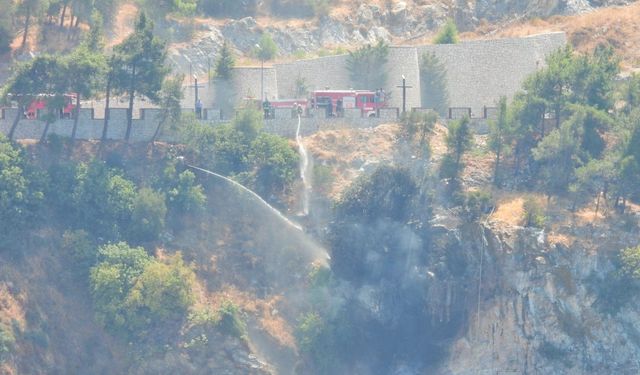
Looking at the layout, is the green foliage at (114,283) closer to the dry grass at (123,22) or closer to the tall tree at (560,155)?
Result: the tall tree at (560,155)

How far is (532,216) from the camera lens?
87.9m

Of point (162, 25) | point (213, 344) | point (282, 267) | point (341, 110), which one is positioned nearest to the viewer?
point (213, 344)

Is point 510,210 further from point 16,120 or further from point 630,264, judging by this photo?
point 16,120

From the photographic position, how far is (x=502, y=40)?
4158 inches

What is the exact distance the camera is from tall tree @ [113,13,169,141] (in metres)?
94.4

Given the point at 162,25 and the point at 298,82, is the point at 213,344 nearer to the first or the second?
the point at 298,82

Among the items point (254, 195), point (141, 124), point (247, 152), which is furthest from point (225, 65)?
point (254, 195)

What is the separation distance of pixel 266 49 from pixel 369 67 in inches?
375

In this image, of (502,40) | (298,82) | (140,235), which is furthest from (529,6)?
(140,235)

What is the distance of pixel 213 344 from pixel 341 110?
1987 cm

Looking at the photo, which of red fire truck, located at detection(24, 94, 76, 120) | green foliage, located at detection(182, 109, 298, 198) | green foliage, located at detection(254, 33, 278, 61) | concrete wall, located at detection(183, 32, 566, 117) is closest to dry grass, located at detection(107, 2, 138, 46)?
green foliage, located at detection(254, 33, 278, 61)

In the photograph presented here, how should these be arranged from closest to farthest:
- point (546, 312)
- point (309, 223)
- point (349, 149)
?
point (546, 312) < point (309, 223) < point (349, 149)

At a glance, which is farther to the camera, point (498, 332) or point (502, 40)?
point (502, 40)

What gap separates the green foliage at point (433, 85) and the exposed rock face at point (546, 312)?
1872cm
